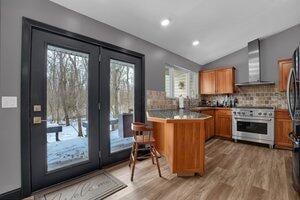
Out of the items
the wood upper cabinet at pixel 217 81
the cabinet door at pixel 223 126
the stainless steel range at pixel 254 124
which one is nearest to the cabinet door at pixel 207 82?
the wood upper cabinet at pixel 217 81

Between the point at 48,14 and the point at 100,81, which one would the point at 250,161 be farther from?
the point at 48,14

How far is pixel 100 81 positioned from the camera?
9.06ft

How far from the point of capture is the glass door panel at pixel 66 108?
89.7 inches

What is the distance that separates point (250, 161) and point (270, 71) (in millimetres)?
2821

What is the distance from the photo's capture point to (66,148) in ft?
8.09

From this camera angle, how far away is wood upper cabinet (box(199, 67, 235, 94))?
501 cm

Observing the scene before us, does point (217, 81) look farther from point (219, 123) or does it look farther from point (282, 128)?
point (282, 128)

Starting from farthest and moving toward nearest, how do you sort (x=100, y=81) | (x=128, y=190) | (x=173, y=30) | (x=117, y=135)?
(x=173, y=30), (x=117, y=135), (x=100, y=81), (x=128, y=190)

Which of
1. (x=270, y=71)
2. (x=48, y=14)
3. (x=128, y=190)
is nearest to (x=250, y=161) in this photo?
(x=128, y=190)

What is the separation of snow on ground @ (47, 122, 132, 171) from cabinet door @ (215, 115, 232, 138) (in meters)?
3.83

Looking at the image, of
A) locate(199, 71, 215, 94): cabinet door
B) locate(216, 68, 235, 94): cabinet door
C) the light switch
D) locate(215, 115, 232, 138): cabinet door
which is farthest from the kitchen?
locate(199, 71, 215, 94): cabinet door

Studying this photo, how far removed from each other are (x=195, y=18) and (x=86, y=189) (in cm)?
323

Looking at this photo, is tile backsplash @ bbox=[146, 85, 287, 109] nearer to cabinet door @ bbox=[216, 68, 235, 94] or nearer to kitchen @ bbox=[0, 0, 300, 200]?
kitchen @ bbox=[0, 0, 300, 200]

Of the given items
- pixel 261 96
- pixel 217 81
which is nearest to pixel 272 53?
pixel 261 96
